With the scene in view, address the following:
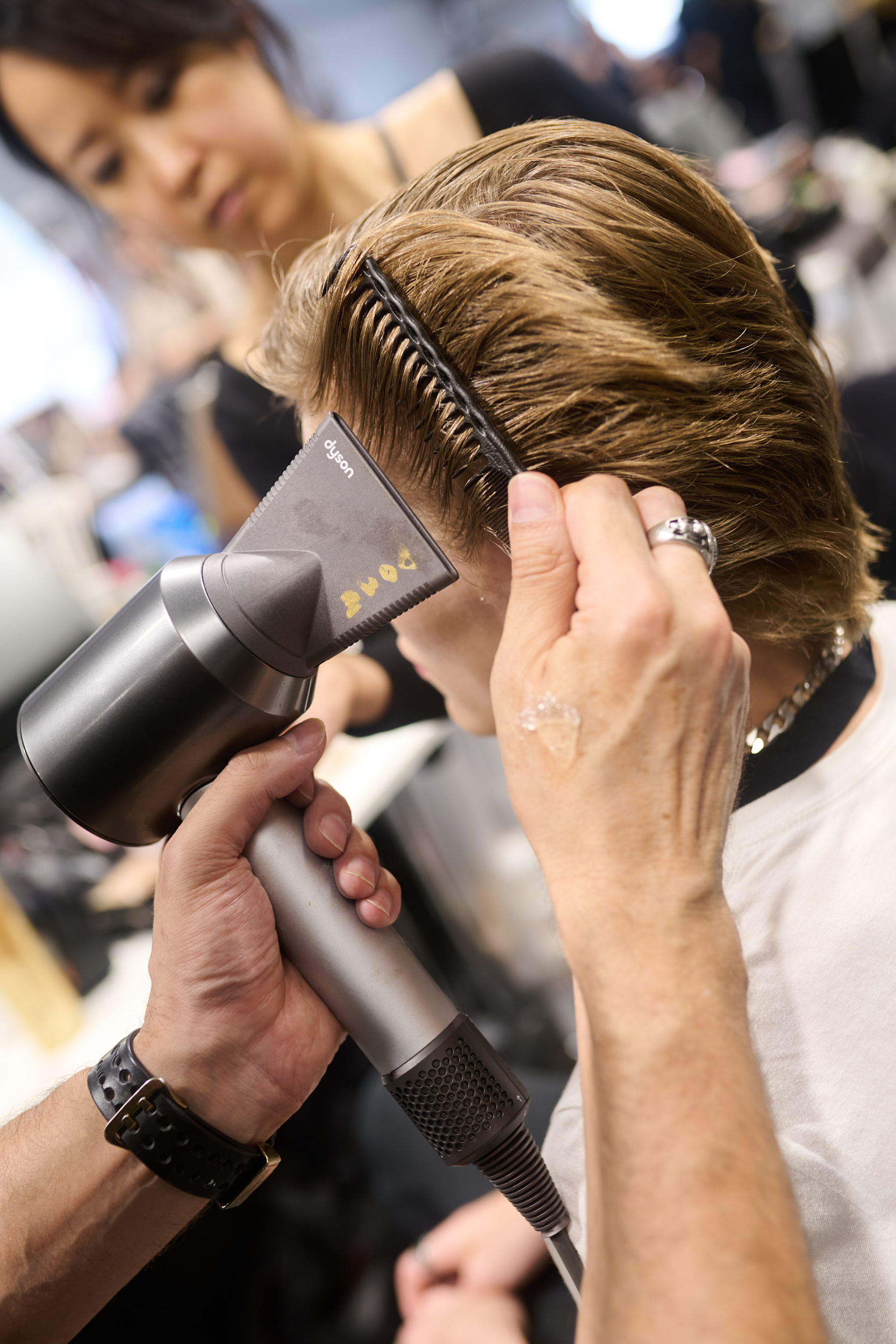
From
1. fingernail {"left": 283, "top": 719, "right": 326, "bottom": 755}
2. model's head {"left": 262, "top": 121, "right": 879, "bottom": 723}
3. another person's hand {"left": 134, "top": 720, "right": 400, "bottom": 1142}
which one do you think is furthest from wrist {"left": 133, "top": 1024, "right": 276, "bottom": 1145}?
model's head {"left": 262, "top": 121, "right": 879, "bottom": 723}

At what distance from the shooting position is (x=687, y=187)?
688 mm

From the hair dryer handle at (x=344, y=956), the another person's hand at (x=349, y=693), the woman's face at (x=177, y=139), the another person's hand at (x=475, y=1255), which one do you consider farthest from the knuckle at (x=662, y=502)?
the woman's face at (x=177, y=139)

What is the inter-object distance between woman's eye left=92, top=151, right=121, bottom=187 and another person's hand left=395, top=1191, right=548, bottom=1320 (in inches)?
53.9

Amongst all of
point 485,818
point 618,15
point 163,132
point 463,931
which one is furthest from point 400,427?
point 618,15

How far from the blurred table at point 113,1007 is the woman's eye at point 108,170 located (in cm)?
85

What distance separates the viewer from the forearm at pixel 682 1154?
417 millimetres

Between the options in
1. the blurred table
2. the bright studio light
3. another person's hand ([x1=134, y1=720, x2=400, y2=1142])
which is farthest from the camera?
the bright studio light

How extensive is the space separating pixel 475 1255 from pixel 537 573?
841 mm

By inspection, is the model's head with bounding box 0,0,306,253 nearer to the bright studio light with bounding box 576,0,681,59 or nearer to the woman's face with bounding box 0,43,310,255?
the woman's face with bounding box 0,43,310,255

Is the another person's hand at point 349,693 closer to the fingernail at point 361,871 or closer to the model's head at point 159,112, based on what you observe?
the fingernail at point 361,871

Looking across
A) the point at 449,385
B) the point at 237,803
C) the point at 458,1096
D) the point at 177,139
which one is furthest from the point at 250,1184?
the point at 177,139

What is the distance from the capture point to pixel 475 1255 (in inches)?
38.4

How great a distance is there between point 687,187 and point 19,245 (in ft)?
7.10

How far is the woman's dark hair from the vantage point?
105 cm
